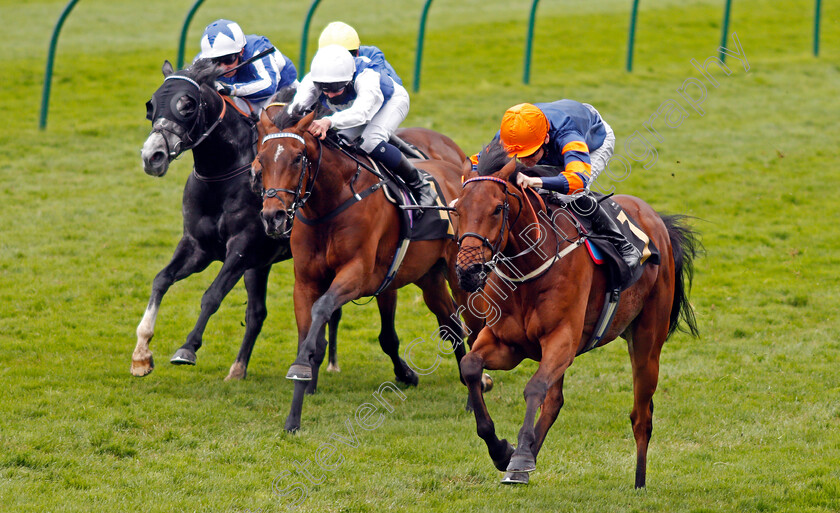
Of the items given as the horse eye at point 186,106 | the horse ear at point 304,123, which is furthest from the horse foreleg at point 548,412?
the horse eye at point 186,106

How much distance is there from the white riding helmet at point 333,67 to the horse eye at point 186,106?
98 cm

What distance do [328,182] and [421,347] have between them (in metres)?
3.00

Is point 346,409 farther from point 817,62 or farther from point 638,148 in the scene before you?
point 817,62

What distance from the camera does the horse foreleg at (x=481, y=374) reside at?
5074mm

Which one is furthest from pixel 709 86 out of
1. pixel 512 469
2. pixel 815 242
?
pixel 512 469

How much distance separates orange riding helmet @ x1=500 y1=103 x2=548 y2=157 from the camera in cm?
537

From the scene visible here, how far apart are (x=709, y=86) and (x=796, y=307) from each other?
9619 millimetres

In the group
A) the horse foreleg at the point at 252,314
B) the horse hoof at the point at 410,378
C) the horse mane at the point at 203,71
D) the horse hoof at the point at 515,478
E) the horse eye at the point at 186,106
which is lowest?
the horse hoof at the point at 410,378

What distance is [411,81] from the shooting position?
1925 cm

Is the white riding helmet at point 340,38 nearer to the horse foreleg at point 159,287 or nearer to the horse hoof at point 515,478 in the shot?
the horse foreleg at point 159,287

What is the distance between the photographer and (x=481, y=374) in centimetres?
512

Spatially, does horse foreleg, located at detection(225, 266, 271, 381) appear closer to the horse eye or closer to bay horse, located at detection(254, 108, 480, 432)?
bay horse, located at detection(254, 108, 480, 432)

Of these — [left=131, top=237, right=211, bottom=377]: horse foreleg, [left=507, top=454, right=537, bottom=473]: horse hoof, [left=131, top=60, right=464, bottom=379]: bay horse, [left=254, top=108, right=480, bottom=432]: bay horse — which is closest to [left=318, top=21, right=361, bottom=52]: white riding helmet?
[left=131, top=60, right=464, bottom=379]: bay horse

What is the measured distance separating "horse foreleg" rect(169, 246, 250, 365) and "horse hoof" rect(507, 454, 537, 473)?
2.85 meters
